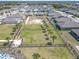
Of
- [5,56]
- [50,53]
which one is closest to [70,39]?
[50,53]

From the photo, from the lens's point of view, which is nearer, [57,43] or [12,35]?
[57,43]

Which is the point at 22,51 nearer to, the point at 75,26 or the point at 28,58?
the point at 28,58

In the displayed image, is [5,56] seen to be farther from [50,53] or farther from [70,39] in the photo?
[70,39]

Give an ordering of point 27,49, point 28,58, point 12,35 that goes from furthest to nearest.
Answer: point 12,35
point 27,49
point 28,58

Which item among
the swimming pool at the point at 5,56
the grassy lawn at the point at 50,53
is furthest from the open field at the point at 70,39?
the swimming pool at the point at 5,56

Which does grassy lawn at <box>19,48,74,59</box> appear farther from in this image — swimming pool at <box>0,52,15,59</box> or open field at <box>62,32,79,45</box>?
open field at <box>62,32,79,45</box>

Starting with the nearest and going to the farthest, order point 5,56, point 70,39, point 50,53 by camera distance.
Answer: point 5,56 < point 50,53 < point 70,39

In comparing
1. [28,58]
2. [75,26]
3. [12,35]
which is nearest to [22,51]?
[28,58]

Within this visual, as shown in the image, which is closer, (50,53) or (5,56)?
(5,56)
